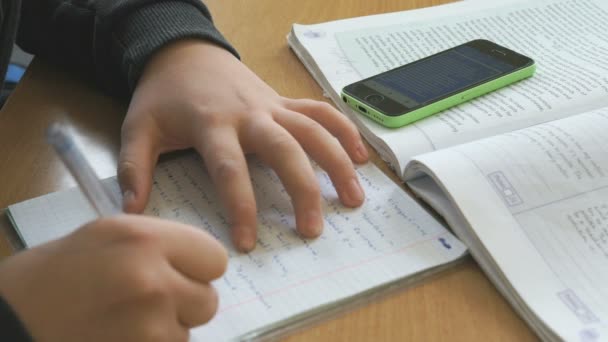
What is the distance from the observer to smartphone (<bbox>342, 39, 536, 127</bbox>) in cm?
59

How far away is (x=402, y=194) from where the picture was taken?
0.51 metres

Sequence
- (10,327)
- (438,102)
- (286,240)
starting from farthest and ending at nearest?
(438,102), (286,240), (10,327)

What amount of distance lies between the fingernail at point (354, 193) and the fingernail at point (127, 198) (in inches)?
6.1

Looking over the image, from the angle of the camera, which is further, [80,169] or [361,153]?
[361,153]

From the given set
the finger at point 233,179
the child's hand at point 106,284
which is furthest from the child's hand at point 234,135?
the child's hand at point 106,284

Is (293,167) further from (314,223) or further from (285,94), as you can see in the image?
(285,94)

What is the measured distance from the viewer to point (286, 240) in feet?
1.51

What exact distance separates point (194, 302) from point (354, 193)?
0.59 feet

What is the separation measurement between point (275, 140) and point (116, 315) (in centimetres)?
21

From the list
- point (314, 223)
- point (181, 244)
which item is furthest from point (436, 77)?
point (181, 244)

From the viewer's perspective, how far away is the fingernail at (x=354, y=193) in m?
0.49

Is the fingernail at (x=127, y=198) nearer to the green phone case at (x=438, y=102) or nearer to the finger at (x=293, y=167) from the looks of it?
the finger at (x=293, y=167)

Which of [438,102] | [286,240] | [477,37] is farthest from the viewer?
[477,37]

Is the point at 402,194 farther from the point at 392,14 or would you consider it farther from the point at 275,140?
the point at 392,14
